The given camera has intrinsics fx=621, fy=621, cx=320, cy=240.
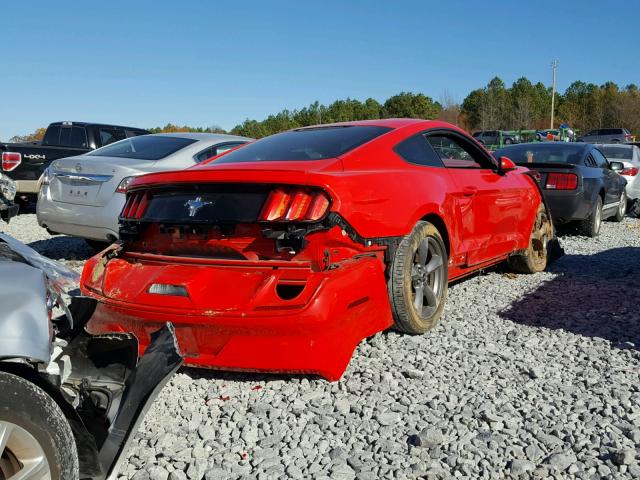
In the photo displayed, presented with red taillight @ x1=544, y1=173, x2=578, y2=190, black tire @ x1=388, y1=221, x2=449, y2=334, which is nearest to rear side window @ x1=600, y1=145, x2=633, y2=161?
red taillight @ x1=544, y1=173, x2=578, y2=190

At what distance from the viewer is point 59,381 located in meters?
2.14

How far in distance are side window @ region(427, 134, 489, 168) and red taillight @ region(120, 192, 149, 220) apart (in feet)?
6.89

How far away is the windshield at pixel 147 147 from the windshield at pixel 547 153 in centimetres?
469

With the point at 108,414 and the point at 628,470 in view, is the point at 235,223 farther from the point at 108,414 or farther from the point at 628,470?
the point at 628,470

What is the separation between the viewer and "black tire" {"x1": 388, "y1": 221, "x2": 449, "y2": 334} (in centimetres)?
372

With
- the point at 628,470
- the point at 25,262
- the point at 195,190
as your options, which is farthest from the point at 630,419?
the point at 25,262

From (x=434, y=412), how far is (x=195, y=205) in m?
1.66

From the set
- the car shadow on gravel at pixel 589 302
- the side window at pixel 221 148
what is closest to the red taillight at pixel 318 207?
the car shadow on gravel at pixel 589 302

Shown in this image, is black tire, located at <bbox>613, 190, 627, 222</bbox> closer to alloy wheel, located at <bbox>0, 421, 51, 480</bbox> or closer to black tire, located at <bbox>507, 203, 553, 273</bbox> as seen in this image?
black tire, located at <bbox>507, 203, 553, 273</bbox>

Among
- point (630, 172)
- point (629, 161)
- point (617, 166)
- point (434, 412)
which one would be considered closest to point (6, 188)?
point (434, 412)

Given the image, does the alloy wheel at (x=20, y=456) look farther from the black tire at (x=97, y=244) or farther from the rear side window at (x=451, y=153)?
the black tire at (x=97, y=244)

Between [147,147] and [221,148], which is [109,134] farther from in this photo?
[221,148]

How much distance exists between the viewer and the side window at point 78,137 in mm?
12320

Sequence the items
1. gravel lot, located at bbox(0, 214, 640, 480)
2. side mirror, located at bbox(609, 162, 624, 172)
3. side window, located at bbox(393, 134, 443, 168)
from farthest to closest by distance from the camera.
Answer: side mirror, located at bbox(609, 162, 624, 172)
side window, located at bbox(393, 134, 443, 168)
gravel lot, located at bbox(0, 214, 640, 480)
